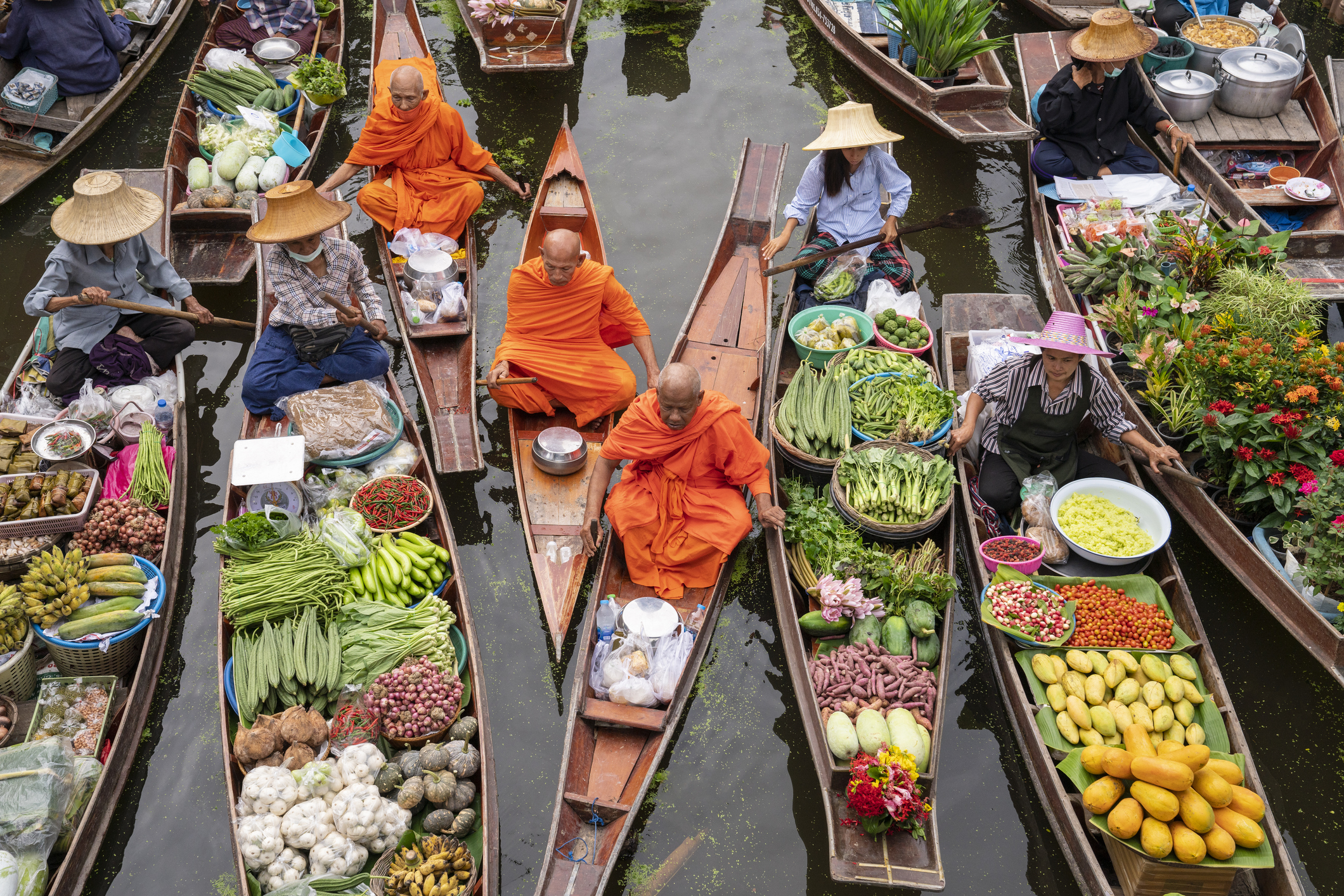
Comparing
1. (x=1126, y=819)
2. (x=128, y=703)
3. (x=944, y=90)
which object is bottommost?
(x=128, y=703)

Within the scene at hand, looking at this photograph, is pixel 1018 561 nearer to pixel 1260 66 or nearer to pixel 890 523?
pixel 890 523

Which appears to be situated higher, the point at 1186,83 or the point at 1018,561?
the point at 1186,83

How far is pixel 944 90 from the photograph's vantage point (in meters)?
8.01

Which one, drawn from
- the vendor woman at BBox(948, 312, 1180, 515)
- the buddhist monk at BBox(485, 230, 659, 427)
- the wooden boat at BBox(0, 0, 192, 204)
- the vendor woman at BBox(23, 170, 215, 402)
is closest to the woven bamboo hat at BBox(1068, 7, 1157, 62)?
the vendor woman at BBox(948, 312, 1180, 515)

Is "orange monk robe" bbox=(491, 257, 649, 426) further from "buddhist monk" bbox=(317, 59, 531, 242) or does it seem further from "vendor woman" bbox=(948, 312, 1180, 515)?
"vendor woman" bbox=(948, 312, 1180, 515)

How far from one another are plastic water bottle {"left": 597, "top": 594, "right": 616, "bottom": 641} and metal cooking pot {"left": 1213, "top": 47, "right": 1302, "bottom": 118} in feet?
22.9

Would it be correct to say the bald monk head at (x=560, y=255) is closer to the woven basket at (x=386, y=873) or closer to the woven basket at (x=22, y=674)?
the woven basket at (x=386, y=873)

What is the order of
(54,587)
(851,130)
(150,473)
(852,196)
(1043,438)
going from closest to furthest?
(54,587), (1043,438), (150,473), (851,130), (852,196)

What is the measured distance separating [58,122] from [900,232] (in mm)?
7082

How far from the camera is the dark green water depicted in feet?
15.0

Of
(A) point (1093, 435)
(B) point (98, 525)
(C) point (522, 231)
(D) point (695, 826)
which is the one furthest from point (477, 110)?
(D) point (695, 826)

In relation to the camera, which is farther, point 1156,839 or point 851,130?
point 851,130

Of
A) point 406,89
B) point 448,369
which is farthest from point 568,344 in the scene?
point 406,89

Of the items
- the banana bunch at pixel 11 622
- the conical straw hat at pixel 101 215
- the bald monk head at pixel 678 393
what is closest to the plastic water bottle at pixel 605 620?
the bald monk head at pixel 678 393
